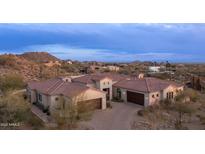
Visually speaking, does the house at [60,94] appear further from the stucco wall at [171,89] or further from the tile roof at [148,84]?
the stucco wall at [171,89]

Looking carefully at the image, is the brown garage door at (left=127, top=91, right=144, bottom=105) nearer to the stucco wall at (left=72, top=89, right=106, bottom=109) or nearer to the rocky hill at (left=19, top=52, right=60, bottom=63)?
the stucco wall at (left=72, top=89, right=106, bottom=109)

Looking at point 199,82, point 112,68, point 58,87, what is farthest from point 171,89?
point 58,87

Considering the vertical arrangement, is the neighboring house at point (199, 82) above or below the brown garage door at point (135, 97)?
above

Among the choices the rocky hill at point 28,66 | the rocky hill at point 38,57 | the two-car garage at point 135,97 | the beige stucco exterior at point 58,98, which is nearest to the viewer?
the rocky hill at point 38,57

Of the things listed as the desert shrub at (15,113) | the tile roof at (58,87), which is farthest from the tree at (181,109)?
the desert shrub at (15,113)

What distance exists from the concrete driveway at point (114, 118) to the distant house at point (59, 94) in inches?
14.2

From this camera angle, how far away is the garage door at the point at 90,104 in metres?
8.81

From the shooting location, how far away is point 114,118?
9281 mm

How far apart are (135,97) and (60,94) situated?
253cm

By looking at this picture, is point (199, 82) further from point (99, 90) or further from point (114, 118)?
point (99, 90)

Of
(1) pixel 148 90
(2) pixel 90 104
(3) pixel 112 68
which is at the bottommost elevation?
(2) pixel 90 104

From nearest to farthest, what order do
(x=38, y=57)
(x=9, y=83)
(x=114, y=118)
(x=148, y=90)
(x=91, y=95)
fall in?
(x=38, y=57) → (x=9, y=83) → (x=114, y=118) → (x=148, y=90) → (x=91, y=95)
